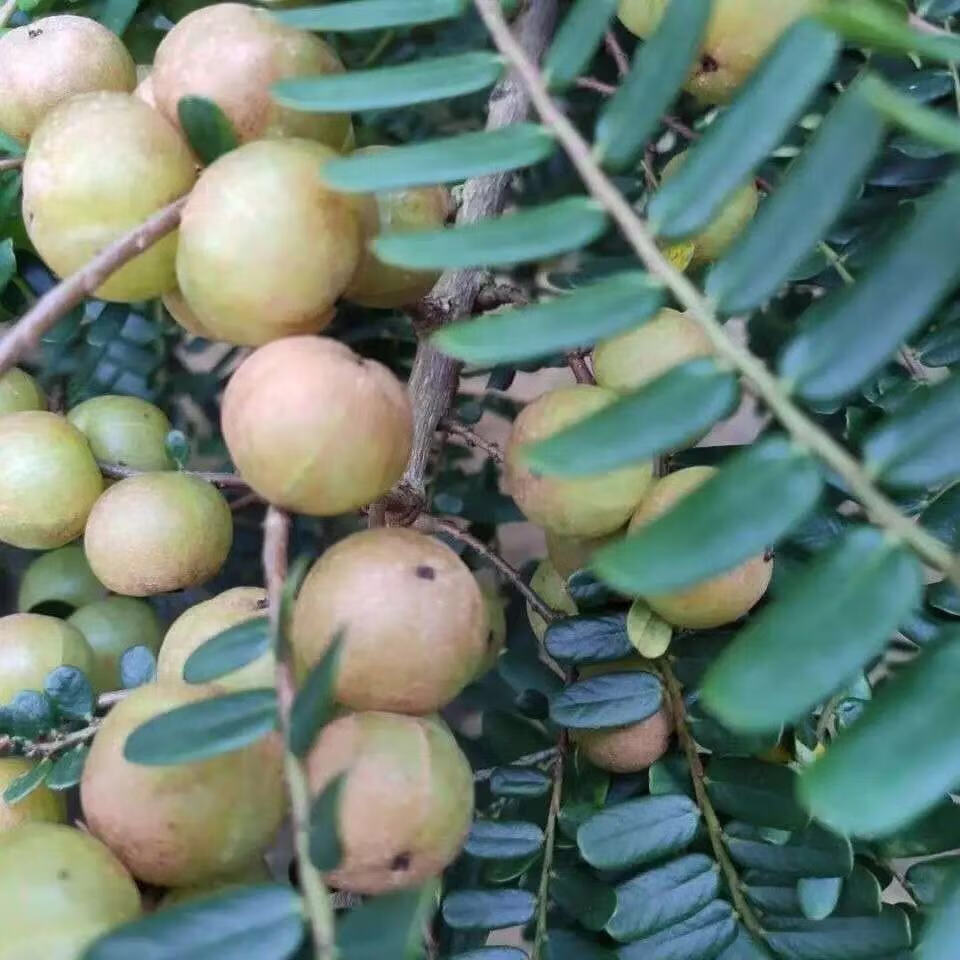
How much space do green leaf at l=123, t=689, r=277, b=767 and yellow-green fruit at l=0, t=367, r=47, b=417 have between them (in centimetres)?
35

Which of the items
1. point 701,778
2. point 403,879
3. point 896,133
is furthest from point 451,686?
point 896,133

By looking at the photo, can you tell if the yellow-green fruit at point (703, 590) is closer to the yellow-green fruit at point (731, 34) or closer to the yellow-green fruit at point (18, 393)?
the yellow-green fruit at point (731, 34)

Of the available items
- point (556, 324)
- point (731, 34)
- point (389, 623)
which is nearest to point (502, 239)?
point (556, 324)

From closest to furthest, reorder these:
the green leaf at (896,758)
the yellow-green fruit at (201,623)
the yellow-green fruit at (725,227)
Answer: the green leaf at (896,758)
the yellow-green fruit at (201,623)
the yellow-green fruit at (725,227)

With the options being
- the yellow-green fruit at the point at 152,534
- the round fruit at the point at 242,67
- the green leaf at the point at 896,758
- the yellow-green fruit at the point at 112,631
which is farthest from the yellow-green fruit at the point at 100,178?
the green leaf at the point at 896,758

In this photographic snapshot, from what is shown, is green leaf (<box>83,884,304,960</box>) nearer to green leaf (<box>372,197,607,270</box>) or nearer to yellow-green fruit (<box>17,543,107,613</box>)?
green leaf (<box>372,197,607,270</box>)

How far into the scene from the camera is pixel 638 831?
1.65ft

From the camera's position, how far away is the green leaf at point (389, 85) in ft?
1.20

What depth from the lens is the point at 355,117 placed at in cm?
83

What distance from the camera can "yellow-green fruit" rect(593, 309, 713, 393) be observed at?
1.66ft

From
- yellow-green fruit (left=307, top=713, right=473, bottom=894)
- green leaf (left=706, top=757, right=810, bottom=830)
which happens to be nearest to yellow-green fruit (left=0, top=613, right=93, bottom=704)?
yellow-green fruit (left=307, top=713, right=473, bottom=894)

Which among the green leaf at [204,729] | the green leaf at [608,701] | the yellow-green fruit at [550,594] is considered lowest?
the yellow-green fruit at [550,594]

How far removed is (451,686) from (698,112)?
0.60 meters

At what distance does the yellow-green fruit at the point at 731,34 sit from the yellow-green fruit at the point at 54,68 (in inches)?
11.7
